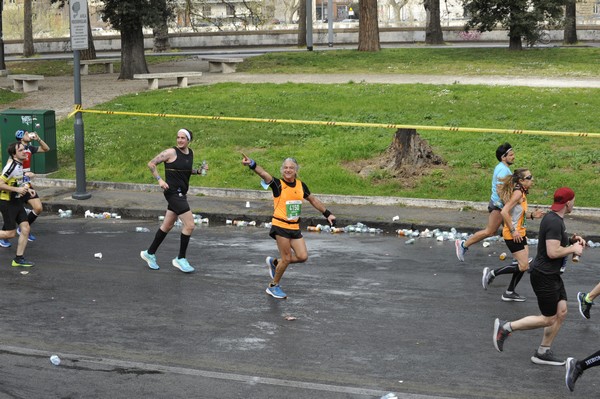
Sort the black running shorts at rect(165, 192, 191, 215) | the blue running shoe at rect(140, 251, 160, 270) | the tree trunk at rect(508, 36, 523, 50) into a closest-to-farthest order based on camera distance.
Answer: the black running shorts at rect(165, 192, 191, 215), the blue running shoe at rect(140, 251, 160, 270), the tree trunk at rect(508, 36, 523, 50)

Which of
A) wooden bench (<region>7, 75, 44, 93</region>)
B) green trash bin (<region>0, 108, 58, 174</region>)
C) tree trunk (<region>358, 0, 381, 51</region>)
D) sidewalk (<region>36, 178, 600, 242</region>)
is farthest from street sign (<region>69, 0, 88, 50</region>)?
tree trunk (<region>358, 0, 381, 51</region>)

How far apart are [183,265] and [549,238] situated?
526 cm

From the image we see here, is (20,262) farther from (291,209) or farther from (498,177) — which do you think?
(498,177)

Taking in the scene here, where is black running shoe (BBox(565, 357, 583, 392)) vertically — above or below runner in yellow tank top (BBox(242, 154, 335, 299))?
below

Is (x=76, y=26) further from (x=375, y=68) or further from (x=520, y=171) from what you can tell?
(x=375, y=68)

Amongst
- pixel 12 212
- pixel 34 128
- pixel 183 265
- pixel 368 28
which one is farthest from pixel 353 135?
pixel 368 28

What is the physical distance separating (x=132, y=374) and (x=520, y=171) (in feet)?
16.6

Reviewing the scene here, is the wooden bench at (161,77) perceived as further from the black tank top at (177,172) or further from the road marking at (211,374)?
the road marking at (211,374)

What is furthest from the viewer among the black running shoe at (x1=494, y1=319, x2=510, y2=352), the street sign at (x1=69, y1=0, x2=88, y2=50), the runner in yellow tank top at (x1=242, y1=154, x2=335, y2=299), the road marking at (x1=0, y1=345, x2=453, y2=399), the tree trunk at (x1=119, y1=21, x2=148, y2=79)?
the tree trunk at (x1=119, y1=21, x2=148, y2=79)

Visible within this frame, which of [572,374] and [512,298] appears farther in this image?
[512,298]

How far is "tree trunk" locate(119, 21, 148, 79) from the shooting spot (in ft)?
99.7

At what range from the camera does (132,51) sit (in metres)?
30.9

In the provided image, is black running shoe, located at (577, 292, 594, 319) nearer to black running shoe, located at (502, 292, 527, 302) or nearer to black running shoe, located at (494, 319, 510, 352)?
black running shoe, located at (502, 292, 527, 302)

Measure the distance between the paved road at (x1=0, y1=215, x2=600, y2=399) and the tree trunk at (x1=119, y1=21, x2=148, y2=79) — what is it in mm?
17504
